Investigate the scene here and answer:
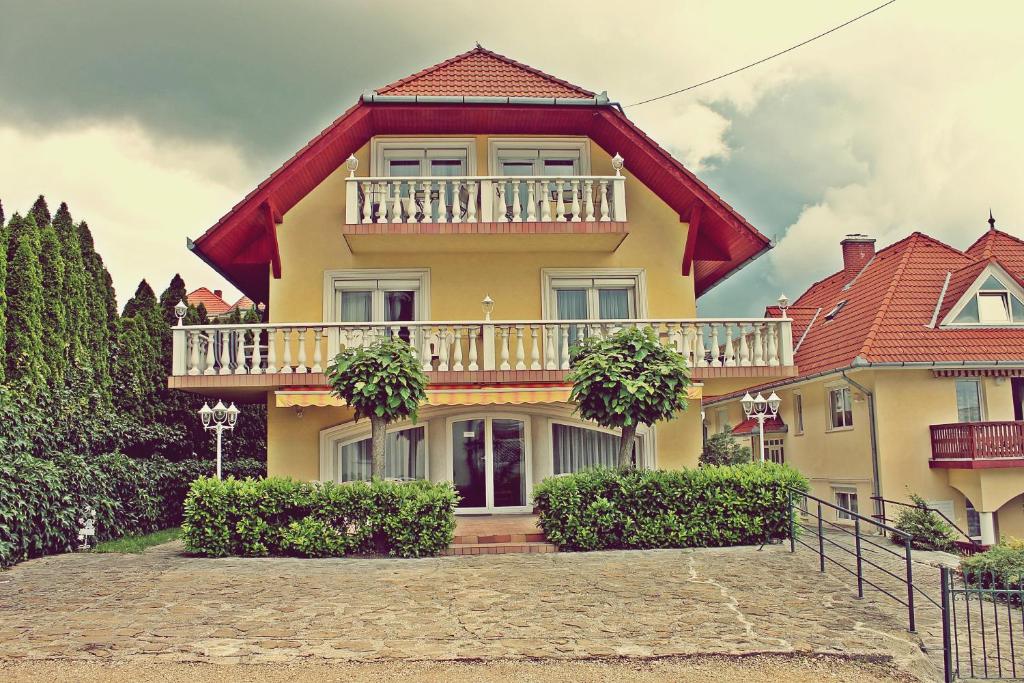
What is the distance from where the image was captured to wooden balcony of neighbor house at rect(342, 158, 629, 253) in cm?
1634

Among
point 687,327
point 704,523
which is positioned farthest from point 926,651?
point 687,327

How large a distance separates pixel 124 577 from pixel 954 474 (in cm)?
1831

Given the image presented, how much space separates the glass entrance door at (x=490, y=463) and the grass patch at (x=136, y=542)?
5323 millimetres

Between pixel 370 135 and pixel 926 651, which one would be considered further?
pixel 370 135

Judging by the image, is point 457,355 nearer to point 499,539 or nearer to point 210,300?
point 499,539

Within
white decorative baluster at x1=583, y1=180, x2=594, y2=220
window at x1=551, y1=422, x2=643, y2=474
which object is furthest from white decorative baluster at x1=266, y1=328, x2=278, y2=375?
white decorative baluster at x1=583, y1=180, x2=594, y2=220

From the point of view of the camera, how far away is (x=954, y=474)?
818 inches

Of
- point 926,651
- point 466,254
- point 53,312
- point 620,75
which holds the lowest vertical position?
point 926,651

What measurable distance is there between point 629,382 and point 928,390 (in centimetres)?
1158

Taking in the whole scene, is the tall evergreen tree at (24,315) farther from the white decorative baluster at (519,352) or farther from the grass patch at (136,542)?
the white decorative baluster at (519,352)

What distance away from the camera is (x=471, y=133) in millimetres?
18031

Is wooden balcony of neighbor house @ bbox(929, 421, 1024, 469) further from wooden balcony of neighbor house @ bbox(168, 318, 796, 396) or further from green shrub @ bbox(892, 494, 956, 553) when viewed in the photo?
wooden balcony of neighbor house @ bbox(168, 318, 796, 396)

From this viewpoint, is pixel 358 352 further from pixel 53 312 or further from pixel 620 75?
pixel 620 75

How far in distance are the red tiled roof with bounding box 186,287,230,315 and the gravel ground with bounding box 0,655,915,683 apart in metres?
35.6
